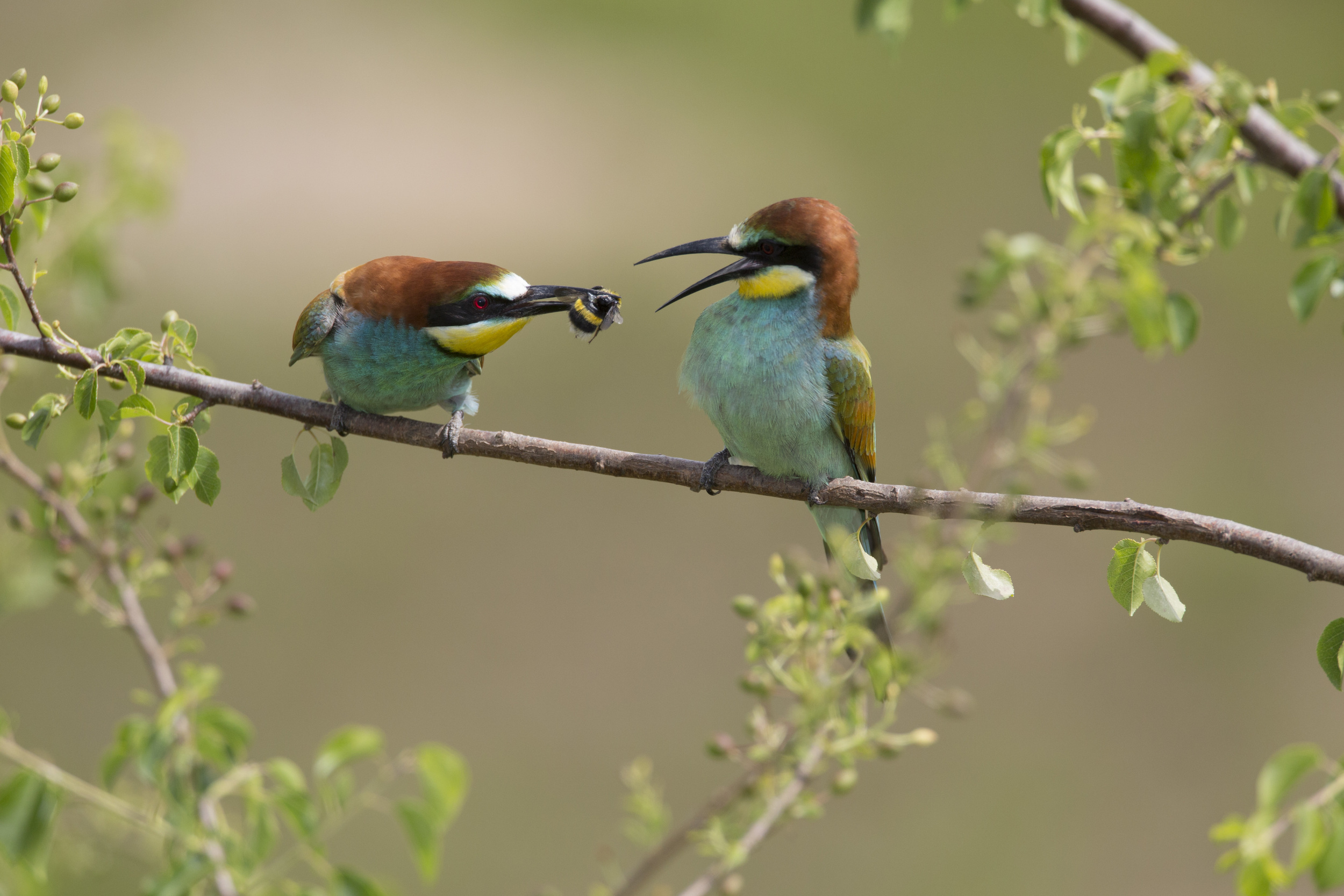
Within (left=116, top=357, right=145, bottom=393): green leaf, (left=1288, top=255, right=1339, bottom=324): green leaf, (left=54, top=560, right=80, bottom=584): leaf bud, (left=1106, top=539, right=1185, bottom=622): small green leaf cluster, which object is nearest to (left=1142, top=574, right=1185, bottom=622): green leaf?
(left=1106, top=539, right=1185, bottom=622): small green leaf cluster

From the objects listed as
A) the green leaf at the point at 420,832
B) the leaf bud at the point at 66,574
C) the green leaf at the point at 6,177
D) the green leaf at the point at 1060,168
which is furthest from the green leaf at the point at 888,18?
the leaf bud at the point at 66,574

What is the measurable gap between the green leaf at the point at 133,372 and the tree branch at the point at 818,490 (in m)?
0.04

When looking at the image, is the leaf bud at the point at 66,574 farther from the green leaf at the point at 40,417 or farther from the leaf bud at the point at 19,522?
the green leaf at the point at 40,417

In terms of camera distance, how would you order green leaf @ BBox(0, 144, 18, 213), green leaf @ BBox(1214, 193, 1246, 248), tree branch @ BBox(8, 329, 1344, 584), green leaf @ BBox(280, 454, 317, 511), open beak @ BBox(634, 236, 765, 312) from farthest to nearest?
open beak @ BBox(634, 236, 765, 312), green leaf @ BBox(1214, 193, 1246, 248), green leaf @ BBox(280, 454, 317, 511), tree branch @ BBox(8, 329, 1344, 584), green leaf @ BBox(0, 144, 18, 213)

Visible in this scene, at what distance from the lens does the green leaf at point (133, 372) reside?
71cm

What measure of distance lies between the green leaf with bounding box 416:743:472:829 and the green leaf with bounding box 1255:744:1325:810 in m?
0.61

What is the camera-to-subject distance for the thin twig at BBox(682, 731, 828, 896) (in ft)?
3.09

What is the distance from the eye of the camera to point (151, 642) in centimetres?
99

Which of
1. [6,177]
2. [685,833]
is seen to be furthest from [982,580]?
[6,177]

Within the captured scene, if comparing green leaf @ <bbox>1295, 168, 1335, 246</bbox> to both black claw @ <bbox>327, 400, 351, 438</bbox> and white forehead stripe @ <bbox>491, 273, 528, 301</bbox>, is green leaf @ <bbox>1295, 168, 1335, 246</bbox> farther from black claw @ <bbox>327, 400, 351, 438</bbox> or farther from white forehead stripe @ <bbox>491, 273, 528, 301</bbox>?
black claw @ <bbox>327, 400, 351, 438</bbox>

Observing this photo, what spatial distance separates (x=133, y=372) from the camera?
721 millimetres

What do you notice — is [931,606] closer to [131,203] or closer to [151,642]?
[151,642]

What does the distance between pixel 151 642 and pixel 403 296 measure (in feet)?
1.44

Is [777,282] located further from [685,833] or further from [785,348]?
[685,833]
